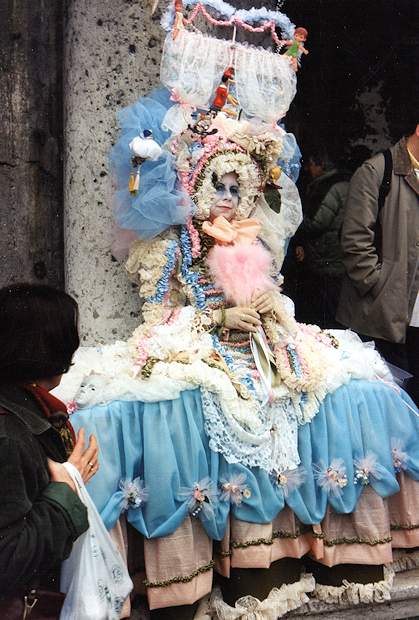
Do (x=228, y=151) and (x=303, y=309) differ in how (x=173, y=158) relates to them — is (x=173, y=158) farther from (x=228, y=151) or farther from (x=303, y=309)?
(x=303, y=309)

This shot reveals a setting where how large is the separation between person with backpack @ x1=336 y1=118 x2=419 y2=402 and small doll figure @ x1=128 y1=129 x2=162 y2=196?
1340 mm

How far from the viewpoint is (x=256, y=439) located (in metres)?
2.99

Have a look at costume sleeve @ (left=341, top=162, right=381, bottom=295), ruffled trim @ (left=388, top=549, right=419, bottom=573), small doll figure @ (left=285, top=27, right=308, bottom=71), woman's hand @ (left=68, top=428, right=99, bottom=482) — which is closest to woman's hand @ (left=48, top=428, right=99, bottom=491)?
woman's hand @ (left=68, top=428, right=99, bottom=482)

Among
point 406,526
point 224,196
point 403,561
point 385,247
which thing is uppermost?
point 224,196

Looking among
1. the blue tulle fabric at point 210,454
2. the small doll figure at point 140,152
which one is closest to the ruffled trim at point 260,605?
the blue tulle fabric at point 210,454

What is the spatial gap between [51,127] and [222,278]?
1.40 meters

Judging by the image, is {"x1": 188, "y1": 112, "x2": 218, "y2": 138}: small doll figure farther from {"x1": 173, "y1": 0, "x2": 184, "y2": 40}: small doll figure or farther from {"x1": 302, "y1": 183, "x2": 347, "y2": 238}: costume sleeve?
{"x1": 302, "y1": 183, "x2": 347, "y2": 238}: costume sleeve

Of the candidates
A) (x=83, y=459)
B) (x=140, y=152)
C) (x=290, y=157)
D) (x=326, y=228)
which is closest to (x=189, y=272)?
(x=140, y=152)

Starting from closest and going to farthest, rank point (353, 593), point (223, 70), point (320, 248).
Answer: point (353, 593) < point (223, 70) < point (320, 248)

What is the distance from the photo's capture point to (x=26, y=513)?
→ 6.35 ft

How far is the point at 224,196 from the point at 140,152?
41cm

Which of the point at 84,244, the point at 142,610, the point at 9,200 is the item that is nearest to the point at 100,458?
the point at 142,610

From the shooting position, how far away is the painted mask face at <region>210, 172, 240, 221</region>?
11.0 ft

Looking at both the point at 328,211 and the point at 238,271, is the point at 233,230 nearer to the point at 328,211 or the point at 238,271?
the point at 238,271
